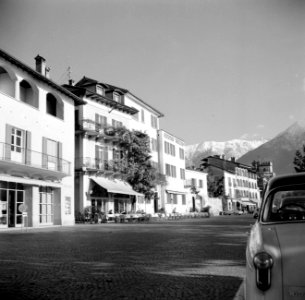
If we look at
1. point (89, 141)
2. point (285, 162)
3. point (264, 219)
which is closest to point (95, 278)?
point (264, 219)

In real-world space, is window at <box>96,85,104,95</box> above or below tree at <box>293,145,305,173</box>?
above

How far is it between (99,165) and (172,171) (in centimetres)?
1692

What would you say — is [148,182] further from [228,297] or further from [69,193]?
[228,297]

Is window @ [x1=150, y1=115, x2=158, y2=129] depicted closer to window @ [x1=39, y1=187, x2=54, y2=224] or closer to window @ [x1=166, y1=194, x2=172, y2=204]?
window @ [x1=166, y1=194, x2=172, y2=204]

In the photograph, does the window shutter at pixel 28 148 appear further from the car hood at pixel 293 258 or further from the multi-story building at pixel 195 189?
the multi-story building at pixel 195 189

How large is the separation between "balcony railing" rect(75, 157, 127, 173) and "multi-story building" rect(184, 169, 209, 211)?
20292mm

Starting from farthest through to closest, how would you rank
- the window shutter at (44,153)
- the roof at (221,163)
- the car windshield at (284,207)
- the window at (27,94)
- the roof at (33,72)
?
1. the roof at (221,163)
2. the window shutter at (44,153)
3. the window at (27,94)
4. the roof at (33,72)
5. the car windshield at (284,207)

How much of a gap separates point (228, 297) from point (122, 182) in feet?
107

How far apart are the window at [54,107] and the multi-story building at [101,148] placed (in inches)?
163

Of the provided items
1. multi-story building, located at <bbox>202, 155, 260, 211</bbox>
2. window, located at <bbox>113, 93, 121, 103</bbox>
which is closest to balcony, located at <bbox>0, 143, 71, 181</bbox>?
window, located at <bbox>113, 93, 121, 103</bbox>

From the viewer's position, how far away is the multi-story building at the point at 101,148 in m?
33.1

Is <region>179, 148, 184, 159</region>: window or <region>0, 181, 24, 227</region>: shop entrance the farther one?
<region>179, 148, 184, 159</region>: window

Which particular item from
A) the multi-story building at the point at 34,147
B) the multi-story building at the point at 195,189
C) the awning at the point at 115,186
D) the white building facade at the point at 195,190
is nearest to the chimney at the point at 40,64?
the multi-story building at the point at 34,147

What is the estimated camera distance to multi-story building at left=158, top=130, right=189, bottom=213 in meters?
47.1
